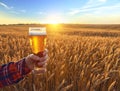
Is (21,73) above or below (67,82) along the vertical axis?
above

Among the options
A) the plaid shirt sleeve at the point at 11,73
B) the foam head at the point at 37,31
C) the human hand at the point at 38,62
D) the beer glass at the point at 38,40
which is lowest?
the plaid shirt sleeve at the point at 11,73

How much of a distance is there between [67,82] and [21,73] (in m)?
1.35

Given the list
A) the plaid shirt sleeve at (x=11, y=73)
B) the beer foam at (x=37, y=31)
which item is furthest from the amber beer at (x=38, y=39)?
the plaid shirt sleeve at (x=11, y=73)

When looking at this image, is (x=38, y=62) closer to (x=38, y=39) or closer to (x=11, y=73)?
(x=38, y=39)

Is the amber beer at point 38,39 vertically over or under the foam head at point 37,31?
under

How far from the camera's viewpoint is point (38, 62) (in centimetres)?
242

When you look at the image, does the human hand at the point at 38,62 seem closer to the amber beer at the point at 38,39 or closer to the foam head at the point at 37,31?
the amber beer at the point at 38,39

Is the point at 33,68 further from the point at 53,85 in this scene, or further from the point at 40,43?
the point at 53,85

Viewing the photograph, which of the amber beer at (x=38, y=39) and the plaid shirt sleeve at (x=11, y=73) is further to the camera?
the plaid shirt sleeve at (x=11, y=73)

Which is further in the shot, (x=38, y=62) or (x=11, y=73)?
(x=11, y=73)

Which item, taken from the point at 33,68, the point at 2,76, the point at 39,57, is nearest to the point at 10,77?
the point at 2,76

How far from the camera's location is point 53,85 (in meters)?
3.60

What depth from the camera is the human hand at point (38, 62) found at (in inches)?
94.5

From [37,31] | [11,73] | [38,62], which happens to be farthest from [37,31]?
[11,73]
